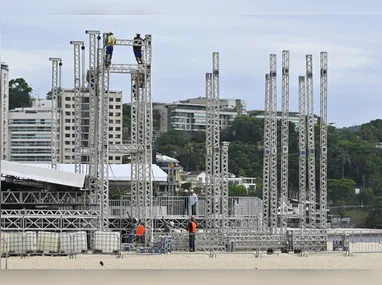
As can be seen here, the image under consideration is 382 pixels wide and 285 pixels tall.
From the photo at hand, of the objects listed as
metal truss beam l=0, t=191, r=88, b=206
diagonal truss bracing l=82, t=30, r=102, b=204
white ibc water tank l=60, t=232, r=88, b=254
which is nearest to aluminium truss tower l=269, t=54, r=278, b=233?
diagonal truss bracing l=82, t=30, r=102, b=204

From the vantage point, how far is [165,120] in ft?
424

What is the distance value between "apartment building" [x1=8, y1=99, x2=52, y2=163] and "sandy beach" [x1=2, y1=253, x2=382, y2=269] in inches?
3573

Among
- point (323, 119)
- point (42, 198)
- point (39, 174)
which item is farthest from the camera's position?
point (323, 119)

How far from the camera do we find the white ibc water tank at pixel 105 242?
33.3 meters

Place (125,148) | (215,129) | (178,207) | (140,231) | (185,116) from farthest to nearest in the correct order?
(185,116), (215,129), (178,207), (125,148), (140,231)

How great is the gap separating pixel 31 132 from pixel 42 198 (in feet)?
295

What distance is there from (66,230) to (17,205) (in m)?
3.65

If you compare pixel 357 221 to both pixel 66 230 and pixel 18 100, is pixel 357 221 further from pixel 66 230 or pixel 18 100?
pixel 66 230

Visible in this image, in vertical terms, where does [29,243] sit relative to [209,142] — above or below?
below

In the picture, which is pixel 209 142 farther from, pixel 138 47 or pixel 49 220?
pixel 49 220

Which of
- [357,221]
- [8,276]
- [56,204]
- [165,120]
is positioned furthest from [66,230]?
[165,120]

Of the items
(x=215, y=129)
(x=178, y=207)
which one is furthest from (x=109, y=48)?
(x=215, y=129)

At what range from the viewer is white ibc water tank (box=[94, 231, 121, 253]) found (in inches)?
1313

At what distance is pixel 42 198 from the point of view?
39125 mm
